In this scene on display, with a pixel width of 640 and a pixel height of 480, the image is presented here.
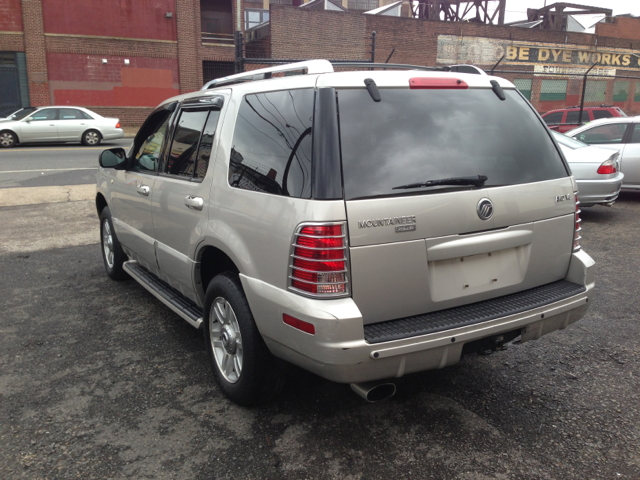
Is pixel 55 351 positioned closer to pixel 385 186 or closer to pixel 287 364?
pixel 287 364

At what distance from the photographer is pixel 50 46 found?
28.8m

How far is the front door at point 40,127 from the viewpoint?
20297 mm

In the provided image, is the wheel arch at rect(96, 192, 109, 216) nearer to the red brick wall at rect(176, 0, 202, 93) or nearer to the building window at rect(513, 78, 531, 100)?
the red brick wall at rect(176, 0, 202, 93)

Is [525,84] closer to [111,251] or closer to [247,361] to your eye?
[111,251]

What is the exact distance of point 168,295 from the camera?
→ 4242 millimetres

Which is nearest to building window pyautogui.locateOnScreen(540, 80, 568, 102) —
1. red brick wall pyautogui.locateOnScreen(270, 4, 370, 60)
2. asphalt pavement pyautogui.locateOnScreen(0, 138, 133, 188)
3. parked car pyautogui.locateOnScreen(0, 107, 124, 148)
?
red brick wall pyautogui.locateOnScreen(270, 4, 370, 60)

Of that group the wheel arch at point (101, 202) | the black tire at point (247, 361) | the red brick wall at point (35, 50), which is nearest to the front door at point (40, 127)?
the red brick wall at point (35, 50)

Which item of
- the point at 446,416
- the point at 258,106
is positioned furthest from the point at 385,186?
the point at 446,416

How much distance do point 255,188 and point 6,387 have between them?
7.10 ft

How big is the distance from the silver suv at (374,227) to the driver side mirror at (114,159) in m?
1.66

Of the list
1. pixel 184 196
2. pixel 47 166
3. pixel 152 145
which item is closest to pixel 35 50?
pixel 47 166

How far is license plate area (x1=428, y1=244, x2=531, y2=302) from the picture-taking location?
2.84 m

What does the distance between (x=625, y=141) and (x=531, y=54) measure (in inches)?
1267

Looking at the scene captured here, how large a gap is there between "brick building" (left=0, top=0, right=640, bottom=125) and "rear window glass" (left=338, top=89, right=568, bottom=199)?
2367cm
